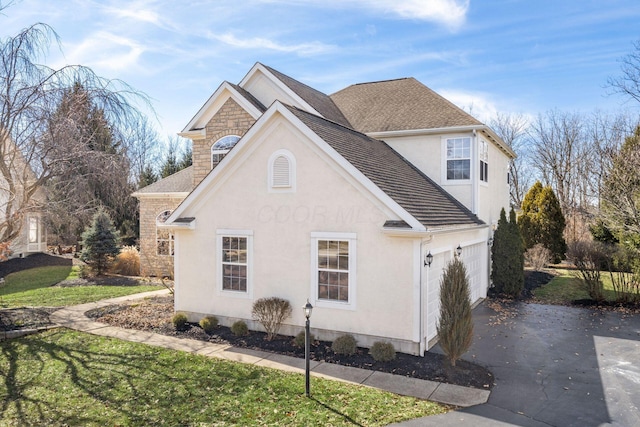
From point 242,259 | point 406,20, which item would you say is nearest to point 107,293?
point 242,259

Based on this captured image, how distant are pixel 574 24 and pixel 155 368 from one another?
17571 millimetres

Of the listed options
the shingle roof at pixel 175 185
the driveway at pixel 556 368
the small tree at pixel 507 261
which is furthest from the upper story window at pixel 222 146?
the small tree at pixel 507 261

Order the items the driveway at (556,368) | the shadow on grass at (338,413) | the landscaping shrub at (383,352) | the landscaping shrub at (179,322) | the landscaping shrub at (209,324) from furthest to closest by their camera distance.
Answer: the landscaping shrub at (179,322)
the landscaping shrub at (209,324)
the landscaping shrub at (383,352)
the driveway at (556,368)
the shadow on grass at (338,413)

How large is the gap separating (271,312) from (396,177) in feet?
16.9

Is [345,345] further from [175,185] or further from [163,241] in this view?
[175,185]

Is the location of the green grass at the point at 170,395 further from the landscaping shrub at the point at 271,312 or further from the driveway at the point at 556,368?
the landscaping shrub at the point at 271,312

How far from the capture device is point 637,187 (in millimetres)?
16703

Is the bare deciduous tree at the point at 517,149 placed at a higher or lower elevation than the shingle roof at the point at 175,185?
higher

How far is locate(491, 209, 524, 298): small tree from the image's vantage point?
55.6ft

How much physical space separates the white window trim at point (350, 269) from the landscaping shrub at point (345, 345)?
80 centimetres

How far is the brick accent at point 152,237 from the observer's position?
21922 mm

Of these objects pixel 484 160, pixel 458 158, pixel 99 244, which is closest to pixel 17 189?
pixel 99 244

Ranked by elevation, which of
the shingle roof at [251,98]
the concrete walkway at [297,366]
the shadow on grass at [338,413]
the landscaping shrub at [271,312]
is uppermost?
the shingle roof at [251,98]

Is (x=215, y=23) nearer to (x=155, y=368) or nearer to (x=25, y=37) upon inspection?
(x=25, y=37)
